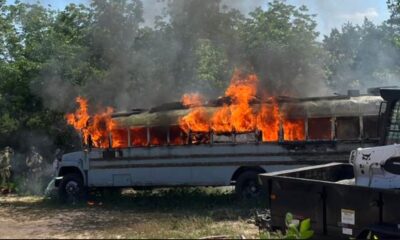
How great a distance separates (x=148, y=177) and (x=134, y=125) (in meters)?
1.43

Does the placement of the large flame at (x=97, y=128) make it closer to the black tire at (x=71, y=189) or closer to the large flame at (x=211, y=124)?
the large flame at (x=211, y=124)

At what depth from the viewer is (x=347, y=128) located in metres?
12.0

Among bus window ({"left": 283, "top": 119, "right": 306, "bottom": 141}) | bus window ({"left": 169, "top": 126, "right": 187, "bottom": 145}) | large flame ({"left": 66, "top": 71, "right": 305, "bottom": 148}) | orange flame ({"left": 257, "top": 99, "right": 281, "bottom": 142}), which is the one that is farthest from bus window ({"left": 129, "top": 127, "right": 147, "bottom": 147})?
bus window ({"left": 283, "top": 119, "right": 306, "bottom": 141})

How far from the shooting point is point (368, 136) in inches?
466

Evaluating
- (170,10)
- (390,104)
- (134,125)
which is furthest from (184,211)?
(170,10)

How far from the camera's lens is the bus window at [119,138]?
14.4m

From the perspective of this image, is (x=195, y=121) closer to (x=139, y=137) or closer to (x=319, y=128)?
(x=139, y=137)

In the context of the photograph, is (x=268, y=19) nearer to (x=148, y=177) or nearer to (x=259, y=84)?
(x=259, y=84)

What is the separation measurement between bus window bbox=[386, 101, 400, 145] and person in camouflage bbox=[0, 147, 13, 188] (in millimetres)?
14533

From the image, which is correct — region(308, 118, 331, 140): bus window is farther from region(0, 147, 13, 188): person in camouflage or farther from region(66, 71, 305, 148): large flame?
region(0, 147, 13, 188): person in camouflage

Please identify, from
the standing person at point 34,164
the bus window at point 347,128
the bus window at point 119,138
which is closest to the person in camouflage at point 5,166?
the standing person at point 34,164

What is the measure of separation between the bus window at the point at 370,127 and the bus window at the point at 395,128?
11.3ft

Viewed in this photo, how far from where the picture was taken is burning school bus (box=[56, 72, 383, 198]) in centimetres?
1207

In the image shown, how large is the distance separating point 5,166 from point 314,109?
41.5ft
